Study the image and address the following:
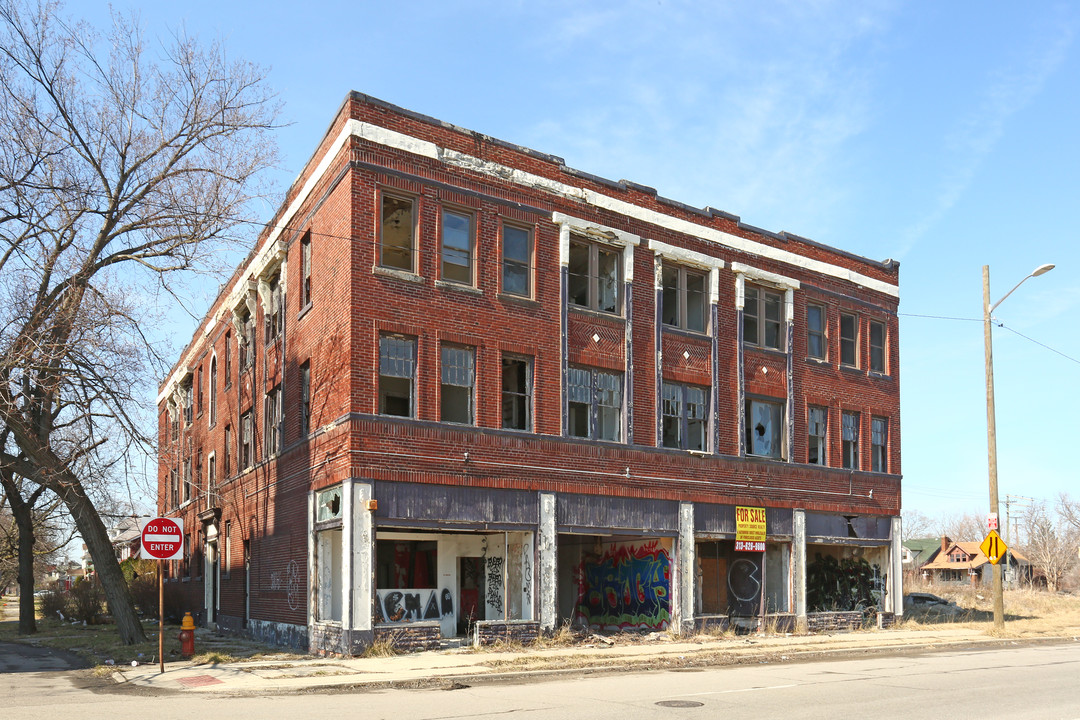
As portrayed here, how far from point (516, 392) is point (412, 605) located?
Answer: 17.5 ft

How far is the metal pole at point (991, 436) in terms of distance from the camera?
27.8m

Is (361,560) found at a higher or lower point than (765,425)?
lower

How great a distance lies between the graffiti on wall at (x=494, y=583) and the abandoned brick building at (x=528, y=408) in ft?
0.19

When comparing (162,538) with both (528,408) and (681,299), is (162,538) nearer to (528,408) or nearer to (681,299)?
(528,408)

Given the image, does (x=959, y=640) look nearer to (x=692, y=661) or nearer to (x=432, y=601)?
(x=692, y=661)

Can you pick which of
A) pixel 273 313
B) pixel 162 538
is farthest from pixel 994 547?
pixel 162 538

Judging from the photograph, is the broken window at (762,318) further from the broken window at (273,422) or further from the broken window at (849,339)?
the broken window at (273,422)

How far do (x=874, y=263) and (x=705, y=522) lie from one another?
12.2 m

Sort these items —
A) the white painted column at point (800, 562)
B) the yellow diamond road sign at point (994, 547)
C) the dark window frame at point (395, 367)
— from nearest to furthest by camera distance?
the dark window frame at point (395, 367) → the yellow diamond road sign at point (994, 547) → the white painted column at point (800, 562)

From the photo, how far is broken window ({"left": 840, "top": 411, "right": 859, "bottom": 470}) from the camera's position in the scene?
30.9 m

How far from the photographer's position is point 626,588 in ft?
86.6

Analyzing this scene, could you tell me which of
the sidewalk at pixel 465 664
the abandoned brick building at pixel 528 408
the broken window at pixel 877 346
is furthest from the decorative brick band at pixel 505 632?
the broken window at pixel 877 346

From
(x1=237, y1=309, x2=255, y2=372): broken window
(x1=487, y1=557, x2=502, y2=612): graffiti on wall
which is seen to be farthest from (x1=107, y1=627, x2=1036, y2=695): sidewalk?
(x1=237, y1=309, x2=255, y2=372): broken window

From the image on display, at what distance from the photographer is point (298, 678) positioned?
16094 millimetres
